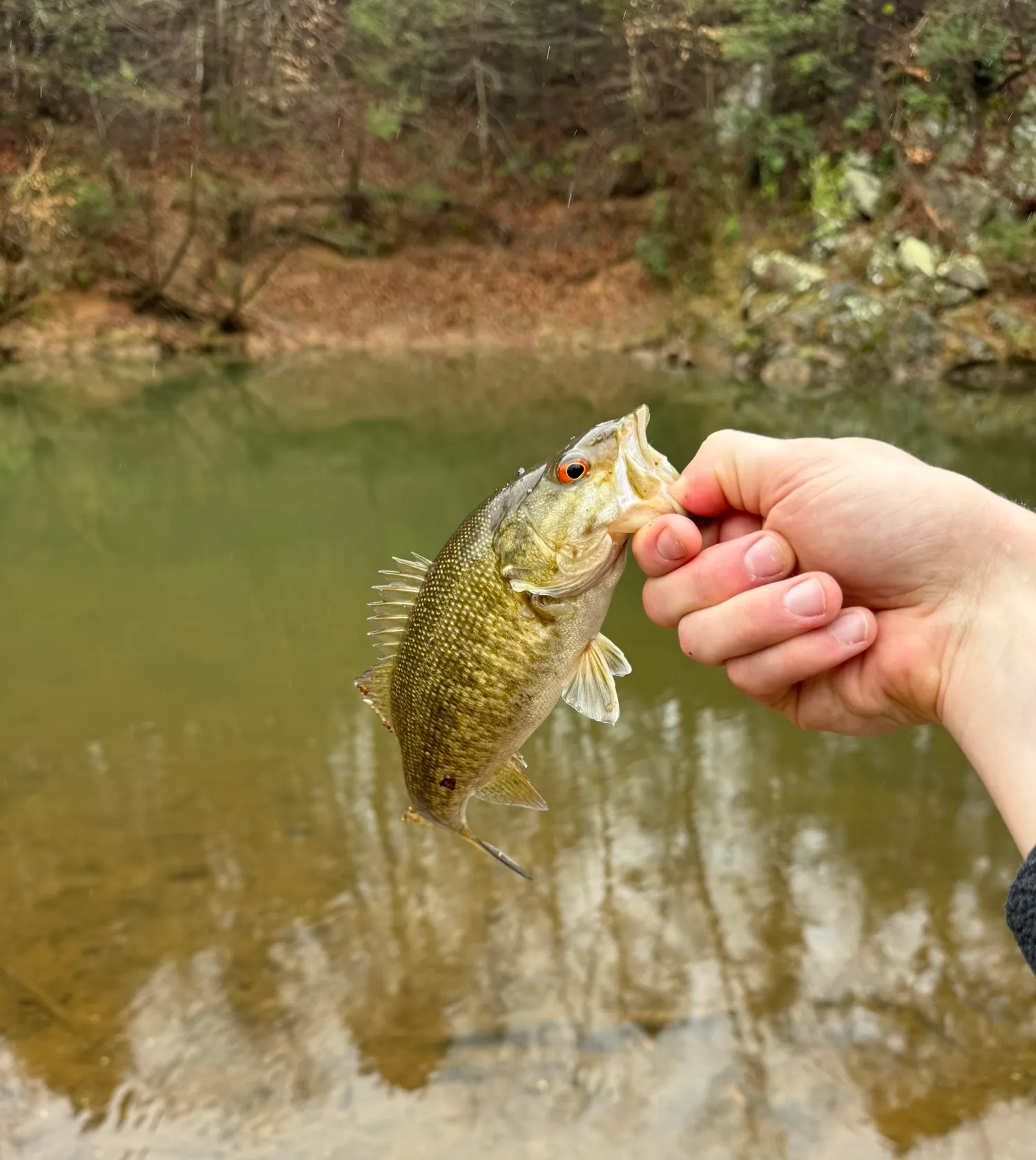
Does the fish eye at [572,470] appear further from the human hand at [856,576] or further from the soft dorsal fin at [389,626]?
the soft dorsal fin at [389,626]

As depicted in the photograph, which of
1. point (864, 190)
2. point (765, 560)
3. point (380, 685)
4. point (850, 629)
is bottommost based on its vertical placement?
point (864, 190)

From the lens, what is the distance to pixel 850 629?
2.31 metres

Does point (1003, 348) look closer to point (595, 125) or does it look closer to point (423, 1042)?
point (595, 125)

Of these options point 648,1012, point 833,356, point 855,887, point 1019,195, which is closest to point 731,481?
point 648,1012

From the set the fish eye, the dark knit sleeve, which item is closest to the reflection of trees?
the dark knit sleeve

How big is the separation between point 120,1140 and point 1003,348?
70.1 feet

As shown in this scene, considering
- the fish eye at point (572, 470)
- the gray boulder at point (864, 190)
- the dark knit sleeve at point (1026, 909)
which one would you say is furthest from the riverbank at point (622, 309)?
the dark knit sleeve at point (1026, 909)

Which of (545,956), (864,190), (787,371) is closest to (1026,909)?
(545,956)

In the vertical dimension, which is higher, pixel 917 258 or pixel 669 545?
pixel 669 545

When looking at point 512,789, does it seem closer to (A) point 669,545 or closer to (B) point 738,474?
(A) point 669,545

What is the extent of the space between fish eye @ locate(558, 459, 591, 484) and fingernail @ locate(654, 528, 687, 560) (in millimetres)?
279

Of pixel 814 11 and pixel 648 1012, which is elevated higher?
pixel 814 11

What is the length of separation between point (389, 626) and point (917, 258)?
2223cm

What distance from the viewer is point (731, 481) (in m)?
2.46
